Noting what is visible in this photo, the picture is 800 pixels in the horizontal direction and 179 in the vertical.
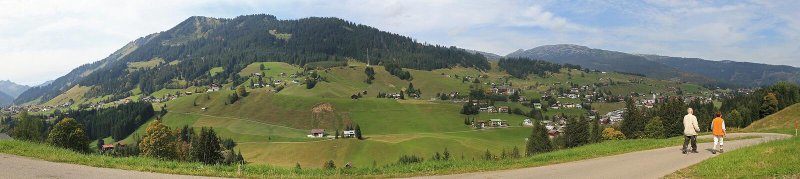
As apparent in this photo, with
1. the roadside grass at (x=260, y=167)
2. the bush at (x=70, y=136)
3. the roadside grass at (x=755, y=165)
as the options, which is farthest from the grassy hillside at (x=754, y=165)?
A: the bush at (x=70, y=136)

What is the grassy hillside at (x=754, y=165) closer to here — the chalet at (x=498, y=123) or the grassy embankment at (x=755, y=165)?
the grassy embankment at (x=755, y=165)

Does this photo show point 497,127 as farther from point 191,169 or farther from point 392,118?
point 191,169

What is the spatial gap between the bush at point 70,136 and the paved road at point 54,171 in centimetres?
6315

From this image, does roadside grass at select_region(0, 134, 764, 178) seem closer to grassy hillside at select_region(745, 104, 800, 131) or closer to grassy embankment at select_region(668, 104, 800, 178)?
grassy embankment at select_region(668, 104, 800, 178)

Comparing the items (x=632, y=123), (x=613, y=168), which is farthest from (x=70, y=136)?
(x=632, y=123)

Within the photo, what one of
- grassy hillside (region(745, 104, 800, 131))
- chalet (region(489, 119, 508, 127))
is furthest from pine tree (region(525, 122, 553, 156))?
chalet (region(489, 119, 508, 127))

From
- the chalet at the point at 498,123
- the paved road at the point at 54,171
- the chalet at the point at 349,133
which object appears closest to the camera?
the paved road at the point at 54,171

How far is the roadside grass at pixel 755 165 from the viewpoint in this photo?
15.4 metres

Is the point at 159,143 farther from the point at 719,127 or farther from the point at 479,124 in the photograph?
the point at 479,124

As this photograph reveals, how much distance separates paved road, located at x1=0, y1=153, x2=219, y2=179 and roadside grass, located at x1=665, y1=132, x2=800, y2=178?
18.4 meters

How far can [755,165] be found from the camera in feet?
55.3

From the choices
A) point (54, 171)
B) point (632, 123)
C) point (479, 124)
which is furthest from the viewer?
point (479, 124)

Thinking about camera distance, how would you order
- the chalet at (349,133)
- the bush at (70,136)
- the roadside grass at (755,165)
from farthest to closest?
the chalet at (349,133)
the bush at (70,136)
the roadside grass at (755,165)

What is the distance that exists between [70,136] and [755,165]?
281ft
